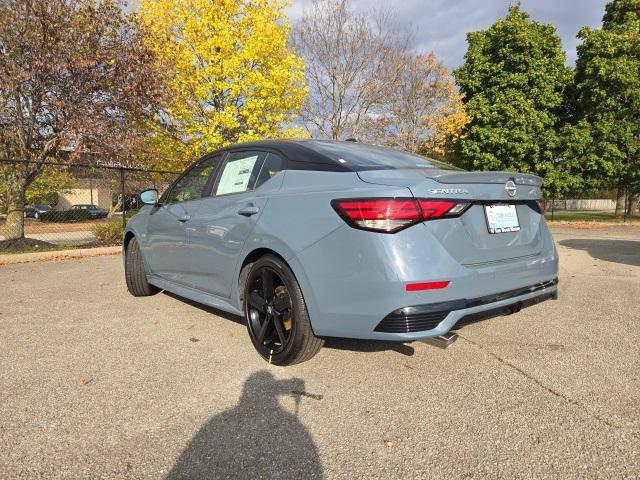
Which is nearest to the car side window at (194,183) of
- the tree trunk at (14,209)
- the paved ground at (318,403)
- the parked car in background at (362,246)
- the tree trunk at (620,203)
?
the parked car in background at (362,246)

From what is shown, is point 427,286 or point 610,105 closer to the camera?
point 427,286

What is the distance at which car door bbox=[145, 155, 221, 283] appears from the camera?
3.99 m

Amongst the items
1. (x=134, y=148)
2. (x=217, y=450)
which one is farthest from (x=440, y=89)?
(x=217, y=450)

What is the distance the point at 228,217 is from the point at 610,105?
77.2 ft

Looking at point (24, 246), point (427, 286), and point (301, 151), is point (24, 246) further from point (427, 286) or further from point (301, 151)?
point (427, 286)

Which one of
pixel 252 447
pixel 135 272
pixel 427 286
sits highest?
pixel 427 286

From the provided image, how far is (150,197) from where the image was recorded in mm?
4613

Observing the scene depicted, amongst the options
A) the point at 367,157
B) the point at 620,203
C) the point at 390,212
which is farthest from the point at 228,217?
the point at 620,203

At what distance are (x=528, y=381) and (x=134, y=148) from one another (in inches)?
415

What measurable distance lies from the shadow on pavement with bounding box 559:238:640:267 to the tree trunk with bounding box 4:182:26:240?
494 inches

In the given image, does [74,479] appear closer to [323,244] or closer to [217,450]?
[217,450]

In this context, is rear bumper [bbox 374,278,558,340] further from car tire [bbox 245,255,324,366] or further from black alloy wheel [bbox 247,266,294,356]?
black alloy wheel [bbox 247,266,294,356]

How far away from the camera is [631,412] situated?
7.69 feet

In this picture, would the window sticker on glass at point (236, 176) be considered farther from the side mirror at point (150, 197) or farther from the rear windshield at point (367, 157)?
the side mirror at point (150, 197)
